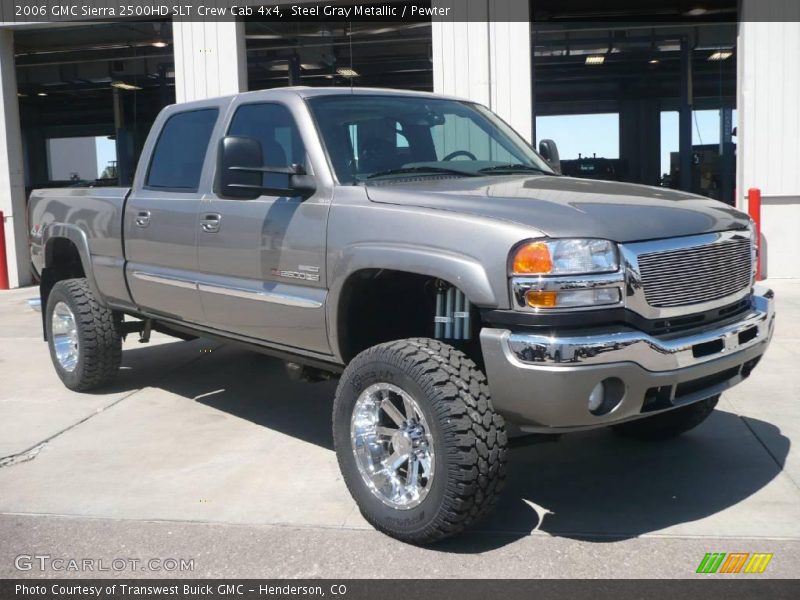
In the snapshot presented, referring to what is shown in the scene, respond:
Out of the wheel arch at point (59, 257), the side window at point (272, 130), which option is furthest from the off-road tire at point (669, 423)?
the wheel arch at point (59, 257)

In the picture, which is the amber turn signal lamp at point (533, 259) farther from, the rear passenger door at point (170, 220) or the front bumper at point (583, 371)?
the rear passenger door at point (170, 220)

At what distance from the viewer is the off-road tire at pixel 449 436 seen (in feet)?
11.5

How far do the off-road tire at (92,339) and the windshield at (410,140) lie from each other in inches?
105

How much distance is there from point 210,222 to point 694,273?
2.65m

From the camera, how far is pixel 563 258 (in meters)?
3.41

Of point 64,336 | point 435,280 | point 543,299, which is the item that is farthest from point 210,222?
point 64,336

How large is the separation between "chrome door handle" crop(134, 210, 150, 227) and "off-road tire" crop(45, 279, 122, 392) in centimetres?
99

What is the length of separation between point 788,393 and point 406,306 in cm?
313

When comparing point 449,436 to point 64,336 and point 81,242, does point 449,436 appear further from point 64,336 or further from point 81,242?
point 64,336

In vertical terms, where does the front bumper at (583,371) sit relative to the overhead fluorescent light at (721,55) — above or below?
below

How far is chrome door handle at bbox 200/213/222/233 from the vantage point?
16.2ft

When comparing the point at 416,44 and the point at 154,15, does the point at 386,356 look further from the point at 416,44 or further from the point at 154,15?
the point at 416,44

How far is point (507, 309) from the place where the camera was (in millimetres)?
3451

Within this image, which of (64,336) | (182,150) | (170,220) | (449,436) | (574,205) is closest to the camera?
(449,436)
